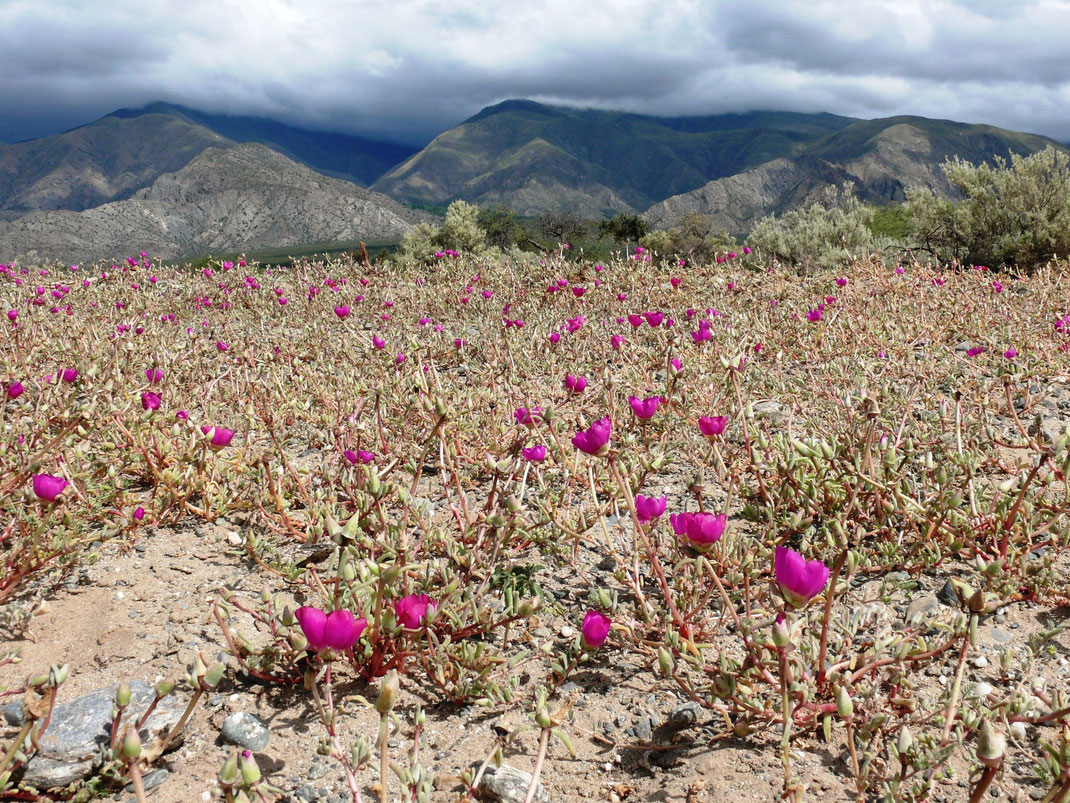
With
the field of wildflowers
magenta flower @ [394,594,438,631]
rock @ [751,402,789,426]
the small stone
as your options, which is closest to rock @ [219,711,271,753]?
the field of wildflowers

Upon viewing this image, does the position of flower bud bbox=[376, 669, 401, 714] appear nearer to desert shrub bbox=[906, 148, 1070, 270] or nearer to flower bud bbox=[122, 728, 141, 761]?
flower bud bbox=[122, 728, 141, 761]

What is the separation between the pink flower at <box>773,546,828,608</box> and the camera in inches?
53.8

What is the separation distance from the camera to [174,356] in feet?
15.6

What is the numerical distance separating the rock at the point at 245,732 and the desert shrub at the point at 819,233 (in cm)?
1132

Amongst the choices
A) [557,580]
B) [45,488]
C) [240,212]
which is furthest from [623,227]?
[240,212]

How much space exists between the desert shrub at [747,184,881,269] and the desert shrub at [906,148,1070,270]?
1.16m

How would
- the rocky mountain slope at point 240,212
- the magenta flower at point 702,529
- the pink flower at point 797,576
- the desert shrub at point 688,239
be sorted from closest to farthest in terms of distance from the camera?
the pink flower at point 797,576 < the magenta flower at point 702,529 < the desert shrub at point 688,239 < the rocky mountain slope at point 240,212

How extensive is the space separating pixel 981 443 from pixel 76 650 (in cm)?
392

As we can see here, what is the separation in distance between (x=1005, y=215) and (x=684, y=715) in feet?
41.2

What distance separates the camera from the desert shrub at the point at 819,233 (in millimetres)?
13078

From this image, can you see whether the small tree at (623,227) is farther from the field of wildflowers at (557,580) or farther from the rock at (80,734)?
the rock at (80,734)

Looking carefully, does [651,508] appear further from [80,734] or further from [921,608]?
[80,734]

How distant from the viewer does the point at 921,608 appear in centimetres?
230

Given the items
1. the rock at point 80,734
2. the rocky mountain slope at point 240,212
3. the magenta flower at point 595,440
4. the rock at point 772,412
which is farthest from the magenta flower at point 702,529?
the rocky mountain slope at point 240,212
